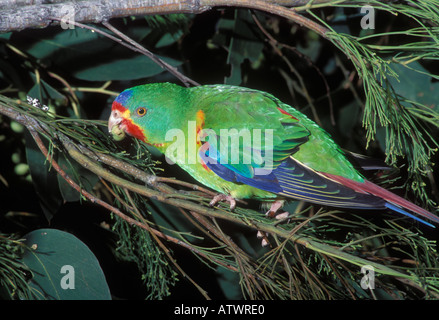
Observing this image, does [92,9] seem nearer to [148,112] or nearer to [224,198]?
[148,112]

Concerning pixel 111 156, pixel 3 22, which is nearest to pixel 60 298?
pixel 111 156

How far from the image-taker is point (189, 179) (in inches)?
88.0

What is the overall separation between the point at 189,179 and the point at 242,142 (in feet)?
2.32

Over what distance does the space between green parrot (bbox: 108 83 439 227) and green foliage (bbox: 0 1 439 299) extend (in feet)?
0.38

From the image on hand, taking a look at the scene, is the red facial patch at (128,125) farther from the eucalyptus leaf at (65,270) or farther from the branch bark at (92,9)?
the eucalyptus leaf at (65,270)

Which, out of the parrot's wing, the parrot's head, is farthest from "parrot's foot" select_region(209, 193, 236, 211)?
the parrot's head

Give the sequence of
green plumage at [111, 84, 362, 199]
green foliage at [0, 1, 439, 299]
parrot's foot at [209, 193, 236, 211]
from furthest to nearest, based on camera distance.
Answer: green plumage at [111, 84, 362, 199] < parrot's foot at [209, 193, 236, 211] < green foliage at [0, 1, 439, 299]

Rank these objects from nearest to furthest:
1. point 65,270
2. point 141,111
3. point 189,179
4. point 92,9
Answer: point 92,9
point 65,270
point 141,111
point 189,179

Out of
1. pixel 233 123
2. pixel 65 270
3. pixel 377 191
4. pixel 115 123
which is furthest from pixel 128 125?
pixel 377 191

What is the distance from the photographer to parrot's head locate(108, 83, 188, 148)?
5.38 feet

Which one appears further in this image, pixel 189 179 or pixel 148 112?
pixel 189 179

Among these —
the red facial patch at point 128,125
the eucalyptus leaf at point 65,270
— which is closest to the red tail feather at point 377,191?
the red facial patch at point 128,125

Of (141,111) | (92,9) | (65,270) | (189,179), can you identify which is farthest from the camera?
(189,179)

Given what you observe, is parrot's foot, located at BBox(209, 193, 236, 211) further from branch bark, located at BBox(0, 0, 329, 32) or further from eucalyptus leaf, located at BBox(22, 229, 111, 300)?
branch bark, located at BBox(0, 0, 329, 32)
